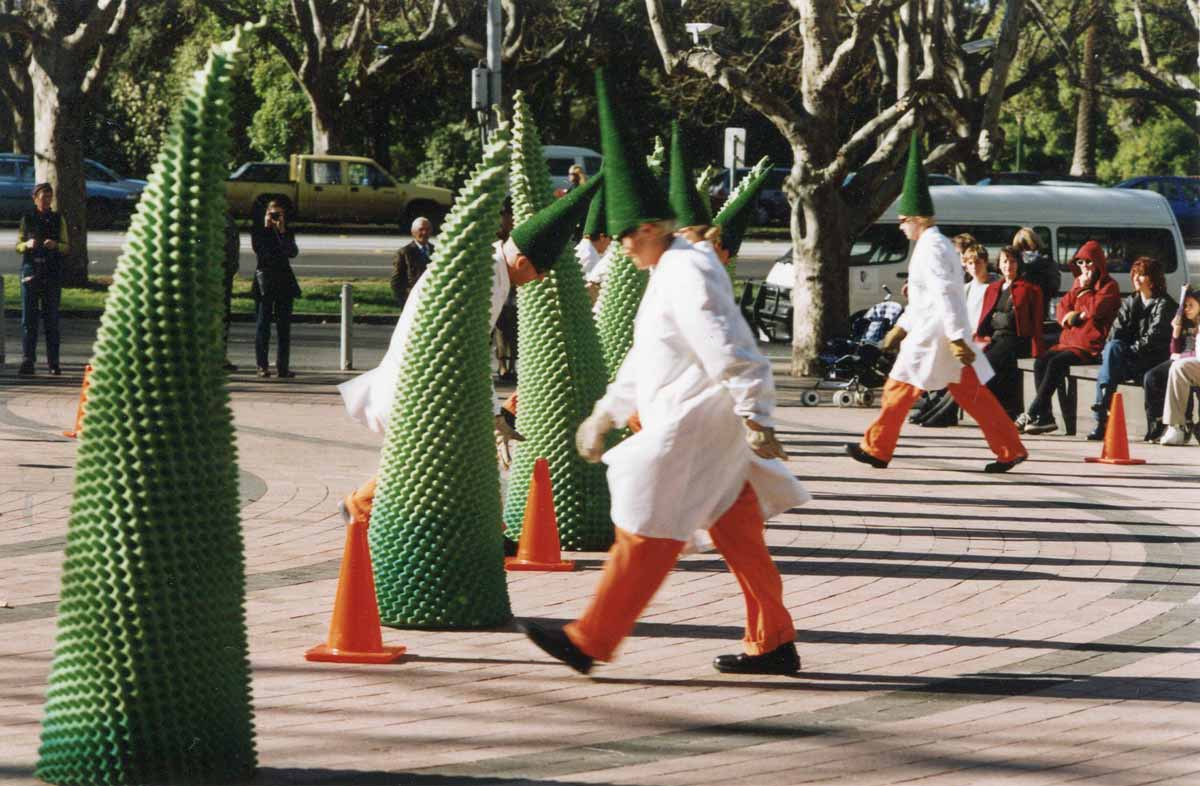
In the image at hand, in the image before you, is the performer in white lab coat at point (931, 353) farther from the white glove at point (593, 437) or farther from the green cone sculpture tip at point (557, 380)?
the white glove at point (593, 437)

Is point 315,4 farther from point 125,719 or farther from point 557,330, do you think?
point 125,719

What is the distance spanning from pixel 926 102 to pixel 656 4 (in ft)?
9.80

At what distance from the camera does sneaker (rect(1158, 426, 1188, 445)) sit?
48.0ft

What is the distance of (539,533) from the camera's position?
888 centimetres

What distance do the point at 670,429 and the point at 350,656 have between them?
155 cm

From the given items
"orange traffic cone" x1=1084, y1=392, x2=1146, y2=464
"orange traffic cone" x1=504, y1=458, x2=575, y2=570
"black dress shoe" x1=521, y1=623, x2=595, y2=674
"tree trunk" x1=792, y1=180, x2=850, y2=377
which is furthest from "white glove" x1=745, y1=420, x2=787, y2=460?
"tree trunk" x1=792, y1=180, x2=850, y2=377

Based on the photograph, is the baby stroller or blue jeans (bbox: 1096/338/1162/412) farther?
the baby stroller

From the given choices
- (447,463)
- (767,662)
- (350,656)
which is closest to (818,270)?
(447,463)

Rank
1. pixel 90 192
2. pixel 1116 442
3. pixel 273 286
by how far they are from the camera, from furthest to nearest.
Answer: pixel 90 192, pixel 273 286, pixel 1116 442

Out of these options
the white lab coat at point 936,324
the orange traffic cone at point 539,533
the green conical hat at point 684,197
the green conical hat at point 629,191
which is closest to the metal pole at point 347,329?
the white lab coat at point 936,324

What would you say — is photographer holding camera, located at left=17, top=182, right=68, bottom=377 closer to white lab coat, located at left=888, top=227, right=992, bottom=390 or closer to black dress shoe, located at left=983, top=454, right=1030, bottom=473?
white lab coat, located at left=888, top=227, right=992, bottom=390

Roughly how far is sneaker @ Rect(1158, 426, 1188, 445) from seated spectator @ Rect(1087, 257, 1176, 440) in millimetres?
600

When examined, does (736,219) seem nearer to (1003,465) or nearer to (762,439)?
(1003,465)

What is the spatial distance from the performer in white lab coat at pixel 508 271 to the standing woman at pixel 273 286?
983 centimetres
